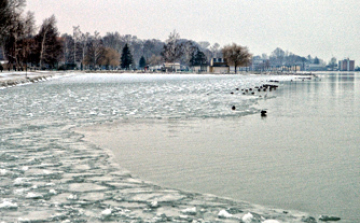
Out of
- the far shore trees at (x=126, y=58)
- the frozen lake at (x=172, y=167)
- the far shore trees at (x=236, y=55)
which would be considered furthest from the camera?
the far shore trees at (x=126, y=58)

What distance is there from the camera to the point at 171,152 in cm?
1003

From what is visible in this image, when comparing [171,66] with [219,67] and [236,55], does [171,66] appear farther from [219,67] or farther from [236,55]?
[236,55]

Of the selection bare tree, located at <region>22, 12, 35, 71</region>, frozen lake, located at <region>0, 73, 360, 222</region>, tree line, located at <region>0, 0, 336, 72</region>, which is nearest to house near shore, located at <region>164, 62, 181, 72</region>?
tree line, located at <region>0, 0, 336, 72</region>

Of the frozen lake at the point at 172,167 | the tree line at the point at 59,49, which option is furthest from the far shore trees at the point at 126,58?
the frozen lake at the point at 172,167

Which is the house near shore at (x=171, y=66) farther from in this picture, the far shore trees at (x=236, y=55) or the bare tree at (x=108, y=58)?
the far shore trees at (x=236, y=55)

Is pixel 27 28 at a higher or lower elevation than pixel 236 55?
higher

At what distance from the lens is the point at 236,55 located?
14850 centimetres

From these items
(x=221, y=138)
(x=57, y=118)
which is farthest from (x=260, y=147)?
(x=57, y=118)

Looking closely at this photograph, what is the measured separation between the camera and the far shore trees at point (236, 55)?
5837 inches

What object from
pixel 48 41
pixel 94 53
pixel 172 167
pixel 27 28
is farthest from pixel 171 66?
pixel 172 167

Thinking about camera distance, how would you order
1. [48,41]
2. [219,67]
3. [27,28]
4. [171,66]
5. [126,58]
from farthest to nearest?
1. [171,66]
2. [219,67]
3. [126,58]
4. [48,41]
5. [27,28]

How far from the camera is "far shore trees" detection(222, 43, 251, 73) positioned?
148250 mm

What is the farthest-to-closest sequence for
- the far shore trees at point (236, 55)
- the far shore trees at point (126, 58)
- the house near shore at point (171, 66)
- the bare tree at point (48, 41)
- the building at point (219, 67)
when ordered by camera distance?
the building at point (219, 67) → the house near shore at point (171, 66) → the far shore trees at point (126, 58) → the far shore trees at point (236, 55) → the bare tree at point (48, 41)

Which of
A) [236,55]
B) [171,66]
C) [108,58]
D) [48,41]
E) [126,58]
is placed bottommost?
[171,66]
